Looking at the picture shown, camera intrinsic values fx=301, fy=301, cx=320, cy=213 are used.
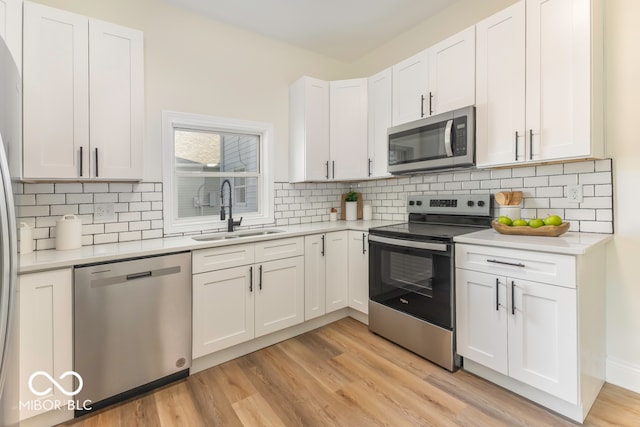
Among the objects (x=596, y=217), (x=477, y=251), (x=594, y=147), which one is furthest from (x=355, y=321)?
(x=594, y=147)

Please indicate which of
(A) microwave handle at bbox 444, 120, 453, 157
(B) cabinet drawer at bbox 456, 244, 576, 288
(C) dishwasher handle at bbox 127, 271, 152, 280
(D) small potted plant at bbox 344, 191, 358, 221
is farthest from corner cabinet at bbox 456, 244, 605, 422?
(C) dishwasher handle at bbox 127, 271, 152, 280

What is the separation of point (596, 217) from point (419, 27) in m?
2.26

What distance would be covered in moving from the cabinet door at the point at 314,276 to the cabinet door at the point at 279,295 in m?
0.05

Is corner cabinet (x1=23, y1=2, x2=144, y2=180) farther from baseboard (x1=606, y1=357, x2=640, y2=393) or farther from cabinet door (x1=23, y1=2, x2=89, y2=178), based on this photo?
baseboard (x1=606, y1=357, x2=640, y2=393)

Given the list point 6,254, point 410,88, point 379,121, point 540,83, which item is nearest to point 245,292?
point 6,254

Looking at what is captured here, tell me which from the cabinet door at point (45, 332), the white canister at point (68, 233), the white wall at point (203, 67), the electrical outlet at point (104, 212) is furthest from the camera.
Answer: the white wall at point (203, 67)

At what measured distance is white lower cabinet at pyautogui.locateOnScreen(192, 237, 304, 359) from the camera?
6.98 feet

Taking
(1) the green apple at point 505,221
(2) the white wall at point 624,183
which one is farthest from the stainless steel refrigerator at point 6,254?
(2) the white wall at point 624,183

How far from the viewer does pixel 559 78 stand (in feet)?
6.03

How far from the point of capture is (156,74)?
2.43 meters

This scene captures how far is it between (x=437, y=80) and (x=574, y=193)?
129cm

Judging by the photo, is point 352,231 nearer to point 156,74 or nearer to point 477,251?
point 477,251

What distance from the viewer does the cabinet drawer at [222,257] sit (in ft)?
6.91

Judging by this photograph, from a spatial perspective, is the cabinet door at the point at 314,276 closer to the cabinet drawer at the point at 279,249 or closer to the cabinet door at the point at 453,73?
the cabinet drawer at the point at 279,249
